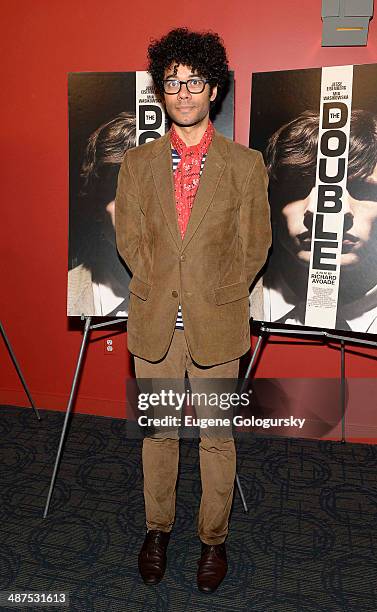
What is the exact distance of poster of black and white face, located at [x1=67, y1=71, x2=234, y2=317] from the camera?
2.22 m

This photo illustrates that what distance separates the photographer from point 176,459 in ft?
6.46

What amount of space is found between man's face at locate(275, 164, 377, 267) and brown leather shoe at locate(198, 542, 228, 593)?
115cm

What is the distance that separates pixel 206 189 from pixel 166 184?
5.2 inches

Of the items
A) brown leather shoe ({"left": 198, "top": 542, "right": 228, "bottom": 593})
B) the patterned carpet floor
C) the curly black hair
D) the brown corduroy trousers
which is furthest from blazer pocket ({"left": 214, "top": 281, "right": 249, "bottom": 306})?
the patterned carpet floor

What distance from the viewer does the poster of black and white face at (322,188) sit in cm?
214

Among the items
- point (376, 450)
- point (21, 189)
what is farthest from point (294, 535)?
point (21, 189)

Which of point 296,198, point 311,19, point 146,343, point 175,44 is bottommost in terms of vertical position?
point 146,343

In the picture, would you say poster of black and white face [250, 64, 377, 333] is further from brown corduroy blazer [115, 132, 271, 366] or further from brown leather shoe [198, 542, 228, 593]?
brown leather shoe [198, 542, 228, 593]

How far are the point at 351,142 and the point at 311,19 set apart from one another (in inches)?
29.0

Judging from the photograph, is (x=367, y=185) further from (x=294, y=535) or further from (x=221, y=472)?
(x=294, y=535)

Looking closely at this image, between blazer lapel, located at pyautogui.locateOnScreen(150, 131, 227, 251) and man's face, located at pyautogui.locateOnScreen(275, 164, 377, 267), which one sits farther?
man's face, located at pyautogui.locateOnScreen(275, 164, 377, 267)

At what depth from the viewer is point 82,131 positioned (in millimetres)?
2271

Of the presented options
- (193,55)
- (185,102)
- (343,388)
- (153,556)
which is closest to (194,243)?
(185,102)

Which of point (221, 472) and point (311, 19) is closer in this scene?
point (221, 472)
